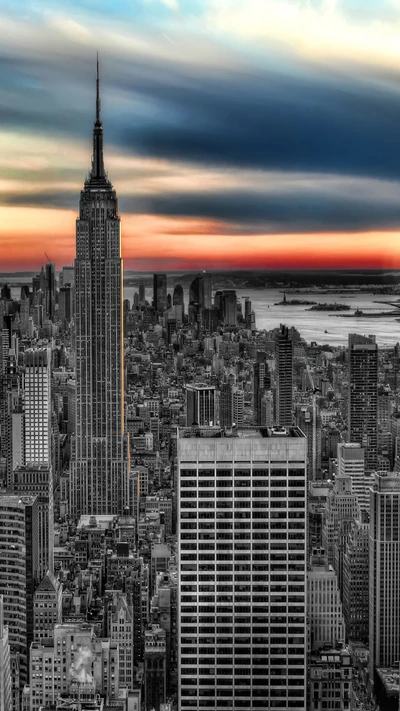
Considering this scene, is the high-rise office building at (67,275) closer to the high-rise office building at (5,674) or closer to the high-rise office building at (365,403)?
the high-rise office building at (365,403)

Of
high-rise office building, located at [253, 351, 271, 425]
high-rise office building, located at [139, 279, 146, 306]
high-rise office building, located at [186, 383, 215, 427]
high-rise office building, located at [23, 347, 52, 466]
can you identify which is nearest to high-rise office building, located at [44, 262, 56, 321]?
high-rise office building, located at [139, 279, 146, 306]

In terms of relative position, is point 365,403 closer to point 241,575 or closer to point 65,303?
point 65,303

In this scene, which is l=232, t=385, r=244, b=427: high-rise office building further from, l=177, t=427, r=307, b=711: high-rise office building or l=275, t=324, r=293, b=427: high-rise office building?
l=177, t=427, r=307, b=711: high-rise office building

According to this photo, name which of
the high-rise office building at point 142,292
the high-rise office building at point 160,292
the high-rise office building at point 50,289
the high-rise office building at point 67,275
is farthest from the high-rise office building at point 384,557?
the high-rise office building at point 67,275

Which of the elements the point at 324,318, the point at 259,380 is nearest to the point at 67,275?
the point at 259,380

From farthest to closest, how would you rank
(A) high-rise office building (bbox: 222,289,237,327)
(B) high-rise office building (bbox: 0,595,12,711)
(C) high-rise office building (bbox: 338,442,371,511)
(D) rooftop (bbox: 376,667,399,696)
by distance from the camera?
(C) high-rise office building (bbox: 338,442,371,511), (D) rooftop (bbox: 376,667,399,696), (A) high-rise office building (bbox: 222,289,237,327), (B) high-rise office building (bbox: 0,595,12,711)

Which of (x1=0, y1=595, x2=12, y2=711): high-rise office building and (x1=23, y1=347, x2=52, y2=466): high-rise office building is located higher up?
(x1=23, y1=347, x2=52, y2=466): high-rise office building

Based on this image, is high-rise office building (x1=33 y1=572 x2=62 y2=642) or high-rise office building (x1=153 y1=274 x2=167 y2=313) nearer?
high-rise office building (x1=33 y1=572 x2=62 y2=642)
